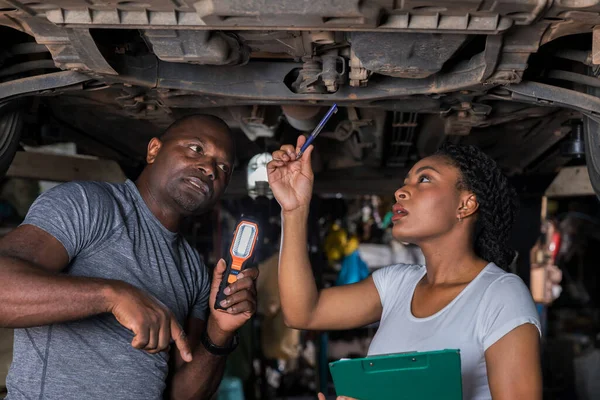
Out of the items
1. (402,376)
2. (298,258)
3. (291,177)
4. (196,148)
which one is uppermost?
(196,148)

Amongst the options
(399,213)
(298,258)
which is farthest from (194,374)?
(399,213)

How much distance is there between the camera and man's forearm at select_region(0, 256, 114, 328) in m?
1.77

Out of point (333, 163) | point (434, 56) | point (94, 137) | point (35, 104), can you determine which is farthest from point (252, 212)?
point (434, 56)

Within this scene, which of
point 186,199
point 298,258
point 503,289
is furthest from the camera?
point 186,199

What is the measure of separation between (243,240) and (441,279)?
0.61m

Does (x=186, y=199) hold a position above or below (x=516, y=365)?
above

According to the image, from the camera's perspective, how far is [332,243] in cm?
666

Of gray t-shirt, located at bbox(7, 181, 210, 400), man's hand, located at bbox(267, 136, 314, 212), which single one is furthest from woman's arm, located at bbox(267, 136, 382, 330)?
gray t-shirt, located at bbox(7, 181, 210, 400)

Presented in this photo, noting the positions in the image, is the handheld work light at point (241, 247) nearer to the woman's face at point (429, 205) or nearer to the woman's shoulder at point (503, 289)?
the woman's face at point (429, 205)

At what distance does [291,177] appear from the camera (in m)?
2.18

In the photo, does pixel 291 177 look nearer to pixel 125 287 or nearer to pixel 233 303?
pixel 233 303

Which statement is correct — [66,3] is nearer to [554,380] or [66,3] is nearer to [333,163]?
[333,163]

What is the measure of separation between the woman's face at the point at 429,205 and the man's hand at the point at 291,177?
284 millimetres

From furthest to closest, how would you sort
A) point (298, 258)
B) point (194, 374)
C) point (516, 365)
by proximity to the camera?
point (194, 374)
point (298, 258)
point (516, 365)
